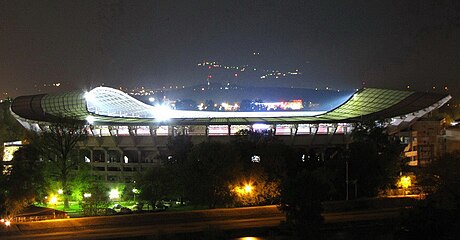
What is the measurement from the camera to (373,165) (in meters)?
35.7

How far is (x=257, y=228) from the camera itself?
26094mm

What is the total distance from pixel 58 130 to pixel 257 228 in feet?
60.3

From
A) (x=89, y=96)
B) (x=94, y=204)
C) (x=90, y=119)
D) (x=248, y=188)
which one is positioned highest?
(x=89, y=96)

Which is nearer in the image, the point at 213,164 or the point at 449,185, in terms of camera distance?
the point at 449,185

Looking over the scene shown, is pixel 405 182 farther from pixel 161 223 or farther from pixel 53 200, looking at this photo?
pixel 53 200

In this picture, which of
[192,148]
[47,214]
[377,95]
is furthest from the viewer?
[377,95]

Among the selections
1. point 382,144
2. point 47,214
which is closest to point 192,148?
point 47,214

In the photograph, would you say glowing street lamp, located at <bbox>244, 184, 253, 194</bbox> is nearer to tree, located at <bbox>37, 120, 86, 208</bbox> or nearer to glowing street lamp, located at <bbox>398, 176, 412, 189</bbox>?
glowing street lamp, located at <bbox>398, 176, 412, 189</bbox>

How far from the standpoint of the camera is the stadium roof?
50.0m

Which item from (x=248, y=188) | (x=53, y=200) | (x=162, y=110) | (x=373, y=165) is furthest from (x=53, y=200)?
(x=162, y=110)

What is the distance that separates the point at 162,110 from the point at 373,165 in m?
38.0

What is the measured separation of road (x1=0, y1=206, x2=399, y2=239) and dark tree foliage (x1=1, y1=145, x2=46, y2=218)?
287 cm

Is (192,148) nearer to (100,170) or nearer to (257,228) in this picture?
(257,228)

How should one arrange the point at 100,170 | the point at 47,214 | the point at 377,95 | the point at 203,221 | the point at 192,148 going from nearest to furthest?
1. the point at 203,221
2. the point at 47,214
3. the point at 192,148
4. the point at 100,170
5. the point at 377,95
